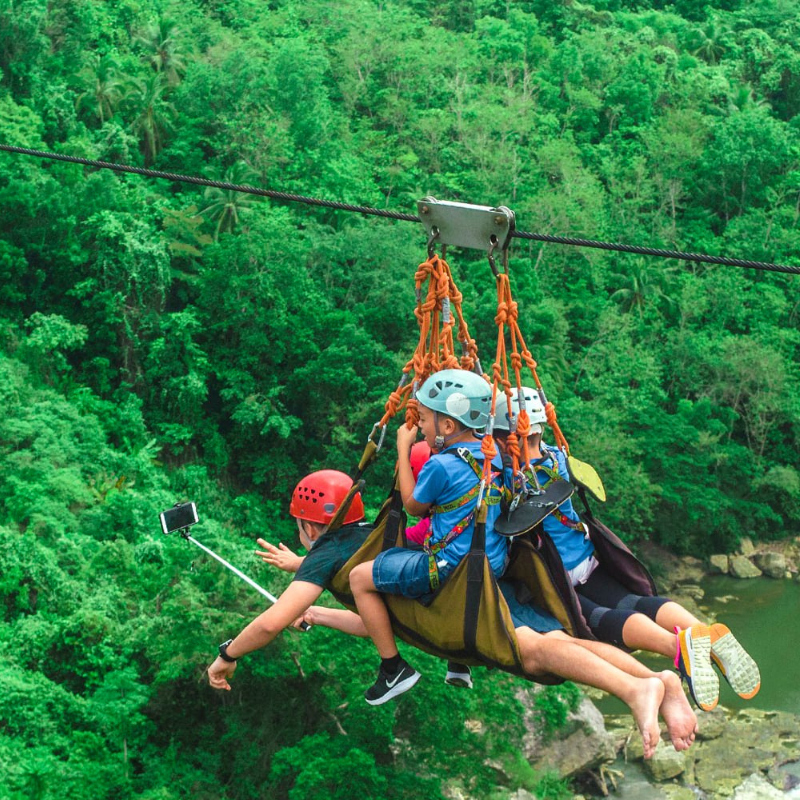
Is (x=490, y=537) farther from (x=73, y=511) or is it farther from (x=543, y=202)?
(x=543, y=202)

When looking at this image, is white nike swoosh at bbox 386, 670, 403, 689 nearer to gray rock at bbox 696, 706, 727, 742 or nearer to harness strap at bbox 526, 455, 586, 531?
harness strap at bbox 526, 455, 586, 531

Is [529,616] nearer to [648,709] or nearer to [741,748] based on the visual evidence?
[648,709]

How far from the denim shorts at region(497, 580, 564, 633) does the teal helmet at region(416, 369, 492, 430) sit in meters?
0.53

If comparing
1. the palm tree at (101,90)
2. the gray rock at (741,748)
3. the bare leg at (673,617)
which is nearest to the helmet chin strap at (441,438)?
the bare leg at (673,617)

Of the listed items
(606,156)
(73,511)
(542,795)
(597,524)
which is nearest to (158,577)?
(73,511)

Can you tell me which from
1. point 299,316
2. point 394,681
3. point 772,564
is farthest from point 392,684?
point 772,564

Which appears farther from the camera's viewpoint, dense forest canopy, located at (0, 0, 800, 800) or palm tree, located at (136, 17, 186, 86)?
palm tree, located at (136, 17, 186, 86)

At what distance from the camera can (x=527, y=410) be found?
12.1 feet

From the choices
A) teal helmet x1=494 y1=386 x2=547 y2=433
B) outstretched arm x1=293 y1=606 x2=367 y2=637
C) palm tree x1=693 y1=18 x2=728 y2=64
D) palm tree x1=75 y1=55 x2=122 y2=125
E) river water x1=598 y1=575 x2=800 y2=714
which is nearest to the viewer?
teal helmet x1=494 y1=386 x2=547 y2=433

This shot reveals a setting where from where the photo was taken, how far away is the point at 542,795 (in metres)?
12.6

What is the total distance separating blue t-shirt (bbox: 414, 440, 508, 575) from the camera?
3.44 metres

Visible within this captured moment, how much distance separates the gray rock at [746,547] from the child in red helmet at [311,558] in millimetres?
18679

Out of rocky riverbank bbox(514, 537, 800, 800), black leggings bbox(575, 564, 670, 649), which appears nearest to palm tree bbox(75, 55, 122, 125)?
rocky riverbank bbox(514, 537, 800, 800)

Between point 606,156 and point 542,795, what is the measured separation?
1919cm
